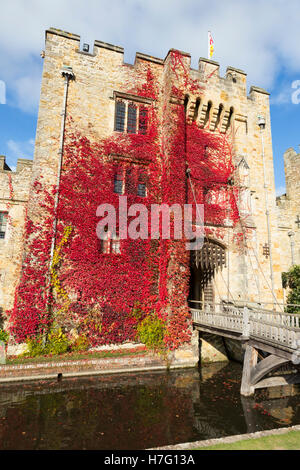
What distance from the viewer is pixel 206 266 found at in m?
13.7

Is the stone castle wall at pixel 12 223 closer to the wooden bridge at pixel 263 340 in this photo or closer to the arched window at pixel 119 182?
the arched window at pixel 119 182

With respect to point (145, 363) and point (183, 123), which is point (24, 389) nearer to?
point (145, 363)

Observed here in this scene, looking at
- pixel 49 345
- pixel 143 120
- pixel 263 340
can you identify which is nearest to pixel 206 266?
pixel 263 340

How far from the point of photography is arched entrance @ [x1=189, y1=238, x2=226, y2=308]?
13.7 meters

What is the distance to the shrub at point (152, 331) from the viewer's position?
12022 millimetres

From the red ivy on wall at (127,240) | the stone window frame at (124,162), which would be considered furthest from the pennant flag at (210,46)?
the stone window frame at (124,162)

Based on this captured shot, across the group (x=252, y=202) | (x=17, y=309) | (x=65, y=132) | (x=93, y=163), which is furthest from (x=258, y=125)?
(x=17, y=309)

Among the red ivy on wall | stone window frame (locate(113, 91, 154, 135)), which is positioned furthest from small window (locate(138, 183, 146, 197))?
stone window frame (locate(113, 91, 154, 135))

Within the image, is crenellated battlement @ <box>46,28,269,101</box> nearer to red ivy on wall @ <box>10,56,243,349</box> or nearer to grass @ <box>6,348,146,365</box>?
red ivy on wall @ <box>10,56,243,349</box>

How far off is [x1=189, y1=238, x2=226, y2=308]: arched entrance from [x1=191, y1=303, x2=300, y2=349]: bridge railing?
143 centimetres

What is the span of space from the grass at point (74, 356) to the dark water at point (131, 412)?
3.03 ft

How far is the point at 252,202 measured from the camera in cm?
1552

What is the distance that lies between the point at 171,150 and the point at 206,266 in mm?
6449

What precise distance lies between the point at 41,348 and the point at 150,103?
14.1 metres
